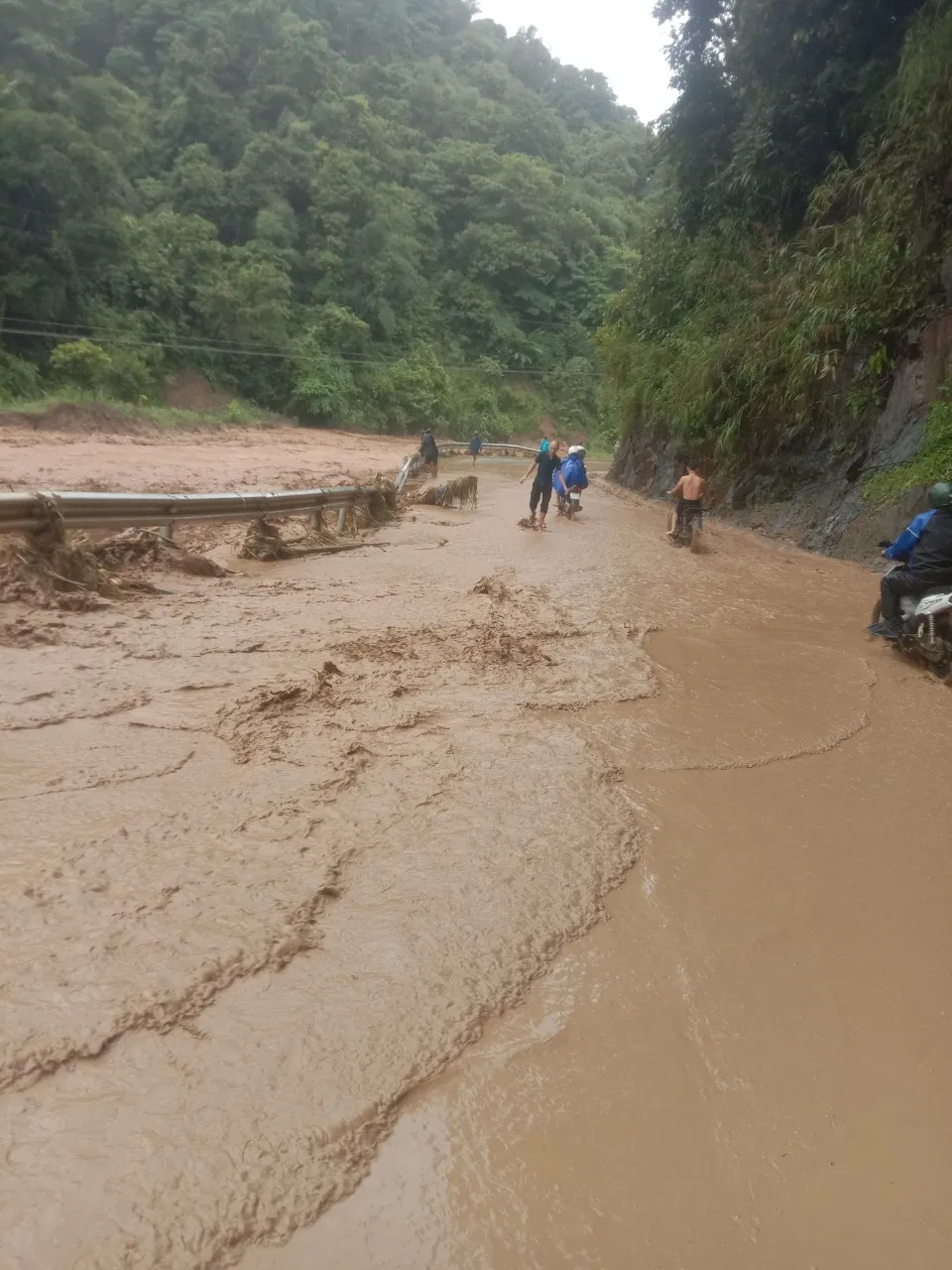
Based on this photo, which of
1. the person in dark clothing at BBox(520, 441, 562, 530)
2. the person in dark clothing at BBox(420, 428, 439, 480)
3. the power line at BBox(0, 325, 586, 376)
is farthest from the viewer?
the power line at BBox(0, 325, 586, 376)

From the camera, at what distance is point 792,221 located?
16172 mm

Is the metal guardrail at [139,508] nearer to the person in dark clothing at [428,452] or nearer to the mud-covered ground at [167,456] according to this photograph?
the mud-covered ground at [167,456]

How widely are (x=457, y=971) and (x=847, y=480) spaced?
1165 centimetres

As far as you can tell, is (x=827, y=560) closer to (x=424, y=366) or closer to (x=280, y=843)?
(x=280, y=843)

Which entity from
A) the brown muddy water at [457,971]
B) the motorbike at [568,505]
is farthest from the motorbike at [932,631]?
the motorbike at [568,505]

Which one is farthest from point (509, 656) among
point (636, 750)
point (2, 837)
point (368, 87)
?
point (368, 87)

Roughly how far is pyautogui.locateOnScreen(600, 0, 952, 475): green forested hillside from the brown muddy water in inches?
340

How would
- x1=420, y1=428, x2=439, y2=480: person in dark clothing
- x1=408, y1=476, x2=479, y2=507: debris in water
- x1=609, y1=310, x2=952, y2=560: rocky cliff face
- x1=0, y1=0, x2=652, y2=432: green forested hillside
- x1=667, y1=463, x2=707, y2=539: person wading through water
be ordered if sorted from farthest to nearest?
x1=0, y1=0, x2=652, y2=432: green forested hillside → x1=420, y1=428, x2=439, y2=480: person in dark clothing → x1=408, y1=476, x2=479, y2=507: debris in water → x1=667, y1=463, x2=707, y2=539: person wading through water → x1=609, y1=310, x2=952, y2=560: rocky cliff face

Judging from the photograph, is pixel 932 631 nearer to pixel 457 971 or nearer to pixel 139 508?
pixel 457 971

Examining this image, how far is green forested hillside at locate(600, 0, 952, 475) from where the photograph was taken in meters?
11.8

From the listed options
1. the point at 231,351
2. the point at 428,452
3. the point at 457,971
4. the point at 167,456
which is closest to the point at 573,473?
the point at 428,452

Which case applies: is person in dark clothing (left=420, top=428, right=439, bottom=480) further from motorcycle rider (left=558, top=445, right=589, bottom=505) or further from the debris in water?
motorcycle rider (left=558, top=445, right=589, bottom=505)

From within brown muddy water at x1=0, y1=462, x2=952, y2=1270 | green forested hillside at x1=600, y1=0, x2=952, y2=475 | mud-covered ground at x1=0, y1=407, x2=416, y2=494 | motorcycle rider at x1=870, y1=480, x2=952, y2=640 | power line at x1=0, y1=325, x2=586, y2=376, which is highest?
green forested hillside at x1=600, y1=0, x2=952, y2=475

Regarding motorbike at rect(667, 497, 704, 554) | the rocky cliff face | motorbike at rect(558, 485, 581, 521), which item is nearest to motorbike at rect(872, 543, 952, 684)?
the rocky cliff face
